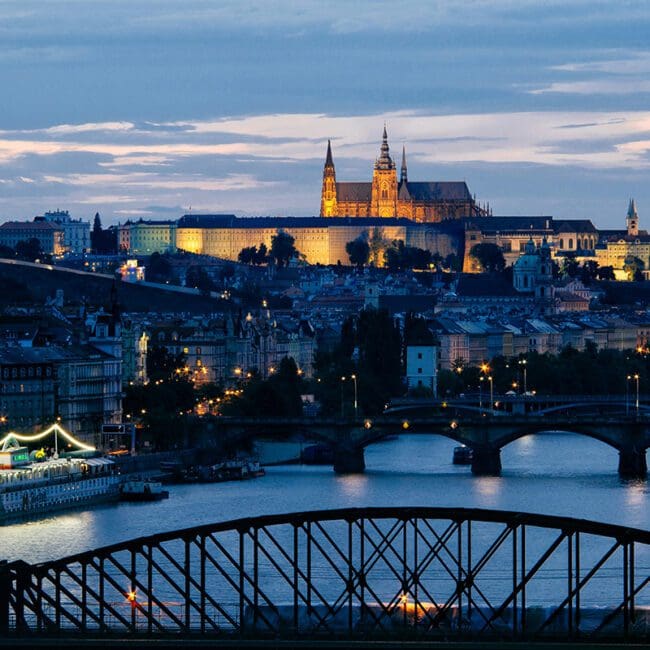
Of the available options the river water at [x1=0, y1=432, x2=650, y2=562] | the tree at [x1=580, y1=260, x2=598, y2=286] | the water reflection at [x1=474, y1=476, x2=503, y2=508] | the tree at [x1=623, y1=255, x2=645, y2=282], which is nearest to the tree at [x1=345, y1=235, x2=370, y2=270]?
the tree at [x1=580, y1=260, x2=598, y2=286]

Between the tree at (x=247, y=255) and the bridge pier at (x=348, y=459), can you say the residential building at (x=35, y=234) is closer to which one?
the tree at (x=247, y=255)

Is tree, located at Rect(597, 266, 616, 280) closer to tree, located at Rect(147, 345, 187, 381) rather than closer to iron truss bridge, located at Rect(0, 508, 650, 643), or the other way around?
tree, located at Rect(147, 345, 187, 381)

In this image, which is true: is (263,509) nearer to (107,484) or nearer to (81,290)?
(107,484)

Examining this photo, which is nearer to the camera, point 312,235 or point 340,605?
point 340,605

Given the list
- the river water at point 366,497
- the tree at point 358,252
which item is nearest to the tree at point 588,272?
the tree at point 358,252

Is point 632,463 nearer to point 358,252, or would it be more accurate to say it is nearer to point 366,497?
point 366,497

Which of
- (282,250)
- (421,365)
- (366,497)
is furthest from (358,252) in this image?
(366,497)
